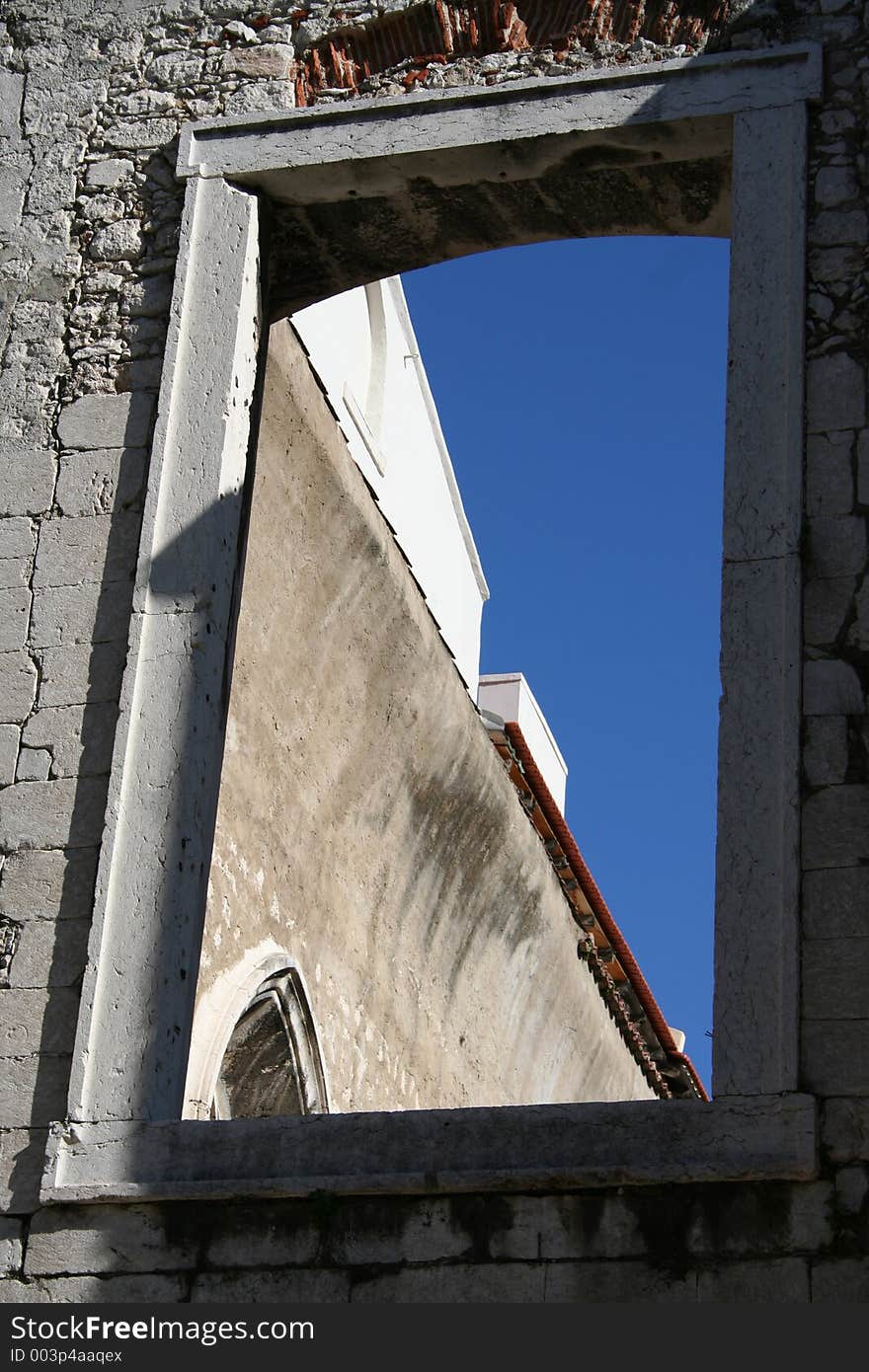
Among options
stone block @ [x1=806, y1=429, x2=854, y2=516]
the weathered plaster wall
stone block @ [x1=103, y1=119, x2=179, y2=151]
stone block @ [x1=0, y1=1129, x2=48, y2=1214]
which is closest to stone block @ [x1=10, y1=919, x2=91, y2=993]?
stone block @ [x1=0, y1=1129, x2=48, y2=1214]

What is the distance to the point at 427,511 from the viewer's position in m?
13.1

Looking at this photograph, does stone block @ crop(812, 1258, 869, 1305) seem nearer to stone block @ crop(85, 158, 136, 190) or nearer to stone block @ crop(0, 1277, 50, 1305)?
stone block @ crop(0, 1277, 50, 1305)

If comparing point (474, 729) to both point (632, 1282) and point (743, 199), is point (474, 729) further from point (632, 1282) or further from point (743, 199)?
point (632, 1282)

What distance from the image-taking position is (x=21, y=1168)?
5.30 meters

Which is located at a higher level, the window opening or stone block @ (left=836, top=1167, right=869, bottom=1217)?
the window opening

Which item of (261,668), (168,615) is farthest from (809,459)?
(261,668)

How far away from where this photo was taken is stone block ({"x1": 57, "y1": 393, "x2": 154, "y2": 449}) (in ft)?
20.7

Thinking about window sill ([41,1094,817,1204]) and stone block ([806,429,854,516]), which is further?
stone block ([806,429,854,516])

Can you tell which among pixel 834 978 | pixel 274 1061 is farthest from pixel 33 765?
pixel 274 1061

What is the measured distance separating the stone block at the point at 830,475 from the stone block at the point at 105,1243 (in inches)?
99.3

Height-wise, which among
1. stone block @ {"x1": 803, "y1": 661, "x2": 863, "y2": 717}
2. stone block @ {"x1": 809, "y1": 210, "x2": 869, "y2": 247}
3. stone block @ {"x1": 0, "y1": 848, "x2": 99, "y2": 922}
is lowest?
stone block @ {"x1": 0, "y1": 848, "x2": 99, "y2": 922}

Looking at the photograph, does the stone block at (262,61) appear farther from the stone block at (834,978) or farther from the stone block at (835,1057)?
the stone block at (835,1057)

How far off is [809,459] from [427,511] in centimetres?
748

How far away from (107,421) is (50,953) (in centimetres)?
172
